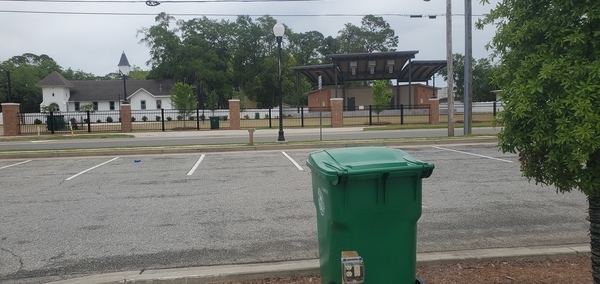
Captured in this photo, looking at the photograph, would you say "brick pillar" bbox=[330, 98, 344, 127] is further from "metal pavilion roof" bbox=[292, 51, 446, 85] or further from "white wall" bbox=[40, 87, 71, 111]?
"white wall" bbox=[40, 87, 71, 111]

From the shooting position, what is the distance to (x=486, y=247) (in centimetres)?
475

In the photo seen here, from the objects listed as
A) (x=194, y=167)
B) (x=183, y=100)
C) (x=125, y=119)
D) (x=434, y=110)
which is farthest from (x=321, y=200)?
(x=183, y=100)

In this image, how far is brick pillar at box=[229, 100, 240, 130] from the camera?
98.8 feet

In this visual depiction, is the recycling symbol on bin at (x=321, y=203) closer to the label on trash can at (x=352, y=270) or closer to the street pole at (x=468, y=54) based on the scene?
the label on trash can at (x=352, y=270)

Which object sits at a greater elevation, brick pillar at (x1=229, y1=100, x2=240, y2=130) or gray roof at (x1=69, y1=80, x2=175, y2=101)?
gray roof at (x1=69, y1=80, x2=175, y2=101)

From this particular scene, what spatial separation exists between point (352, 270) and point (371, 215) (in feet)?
1.22

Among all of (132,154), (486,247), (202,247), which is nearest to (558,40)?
(486,247)

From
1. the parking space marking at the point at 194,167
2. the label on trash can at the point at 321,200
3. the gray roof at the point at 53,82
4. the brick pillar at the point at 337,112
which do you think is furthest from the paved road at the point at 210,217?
the gray roof at the point at 53,82

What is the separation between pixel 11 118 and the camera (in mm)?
28562

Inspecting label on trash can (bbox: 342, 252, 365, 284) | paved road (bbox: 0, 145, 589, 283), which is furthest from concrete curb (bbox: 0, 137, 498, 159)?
label on trash can (bbox: 342, 252, 365, 284)

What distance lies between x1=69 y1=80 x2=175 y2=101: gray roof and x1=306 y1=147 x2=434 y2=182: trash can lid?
6368 centimetres

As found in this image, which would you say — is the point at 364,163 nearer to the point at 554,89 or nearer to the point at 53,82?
the point at 554,89

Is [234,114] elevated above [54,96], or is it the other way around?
[54,96]

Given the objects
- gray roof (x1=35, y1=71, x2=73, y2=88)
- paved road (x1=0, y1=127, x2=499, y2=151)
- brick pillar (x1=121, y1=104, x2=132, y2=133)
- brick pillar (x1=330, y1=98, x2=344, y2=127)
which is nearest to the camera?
paved road (x1=0, y1=127, x2=499, y2=151)
